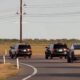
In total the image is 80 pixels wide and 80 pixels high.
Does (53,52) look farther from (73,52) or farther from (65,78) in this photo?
(65,78)

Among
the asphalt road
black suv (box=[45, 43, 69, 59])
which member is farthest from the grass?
black suv (box=[45, 43, 69, 59])

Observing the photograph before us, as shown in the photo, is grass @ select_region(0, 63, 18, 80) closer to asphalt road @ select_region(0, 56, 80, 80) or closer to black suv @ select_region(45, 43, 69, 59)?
asphalt road @ select_region(0, 56, 80, 80)

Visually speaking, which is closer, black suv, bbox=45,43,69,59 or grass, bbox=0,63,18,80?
grass, bbox=0,63,18,80

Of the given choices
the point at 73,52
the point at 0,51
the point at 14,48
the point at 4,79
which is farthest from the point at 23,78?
the point at 0,51

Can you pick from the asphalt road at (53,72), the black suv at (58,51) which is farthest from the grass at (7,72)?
the black suv at (58,51)

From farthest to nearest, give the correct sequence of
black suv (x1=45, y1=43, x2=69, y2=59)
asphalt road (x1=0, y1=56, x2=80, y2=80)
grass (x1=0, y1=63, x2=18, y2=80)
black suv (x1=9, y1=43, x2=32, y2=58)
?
black suv (x1=9, y1=43, x2=32, y2=58) < black suv (x1=45, y1=43, x2=69, y2=59) < grass (x1=0, y1=63, x2=18, y2=80) < asphalt road (x1=0, y1=56, x2=80, y2=80)

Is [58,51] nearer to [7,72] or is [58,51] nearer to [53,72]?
[53,72]

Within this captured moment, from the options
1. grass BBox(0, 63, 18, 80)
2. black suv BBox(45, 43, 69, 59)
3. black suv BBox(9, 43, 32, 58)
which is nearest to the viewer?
grass BBox(0, 63, 18, 80)

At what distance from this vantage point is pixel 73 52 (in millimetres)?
50500

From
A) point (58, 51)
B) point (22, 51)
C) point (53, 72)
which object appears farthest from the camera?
point (22, 51)

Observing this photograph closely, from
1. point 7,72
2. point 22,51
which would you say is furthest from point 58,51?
point 7,72

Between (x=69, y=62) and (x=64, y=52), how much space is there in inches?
488

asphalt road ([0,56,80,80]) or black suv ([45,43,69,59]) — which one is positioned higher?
black suv ([45,43,69,59])

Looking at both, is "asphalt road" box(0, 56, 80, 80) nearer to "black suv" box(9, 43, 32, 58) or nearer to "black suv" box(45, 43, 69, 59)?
"black suv" box(45, 43, 69, 59)
